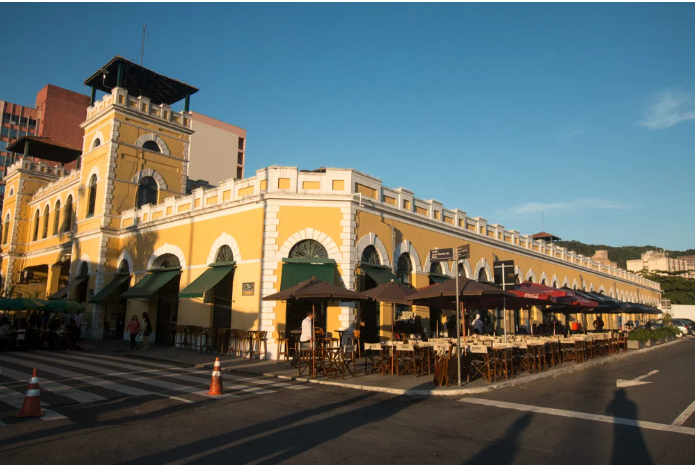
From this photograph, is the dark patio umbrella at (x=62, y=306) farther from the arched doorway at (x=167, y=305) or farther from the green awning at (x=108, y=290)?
the arched doorway at (x=167, y=305)

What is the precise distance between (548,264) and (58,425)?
110 feet

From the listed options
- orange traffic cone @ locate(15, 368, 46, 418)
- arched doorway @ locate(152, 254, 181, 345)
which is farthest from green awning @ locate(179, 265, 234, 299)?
orange traffic cone @ locate(15, 368, 46, 418)

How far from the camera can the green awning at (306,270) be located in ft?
56.0

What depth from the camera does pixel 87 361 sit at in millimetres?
15609

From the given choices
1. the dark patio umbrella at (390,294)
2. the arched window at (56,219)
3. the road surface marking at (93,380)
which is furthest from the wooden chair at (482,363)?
the arched window at (56,219)

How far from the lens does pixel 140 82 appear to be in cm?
2950

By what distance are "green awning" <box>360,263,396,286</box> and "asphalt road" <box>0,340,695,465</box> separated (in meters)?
7.31

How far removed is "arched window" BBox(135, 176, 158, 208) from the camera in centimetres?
2736

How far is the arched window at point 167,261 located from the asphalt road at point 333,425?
10.7m

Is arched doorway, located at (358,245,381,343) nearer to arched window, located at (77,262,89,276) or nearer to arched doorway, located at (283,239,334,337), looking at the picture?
arched doorway, located at (283,239,334,337)

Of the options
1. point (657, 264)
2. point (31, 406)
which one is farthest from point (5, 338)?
point (657, 264)

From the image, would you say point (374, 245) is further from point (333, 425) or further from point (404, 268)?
point (333, 425)

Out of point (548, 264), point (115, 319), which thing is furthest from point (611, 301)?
point (115, 319)

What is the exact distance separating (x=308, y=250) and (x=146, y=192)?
14304mm
